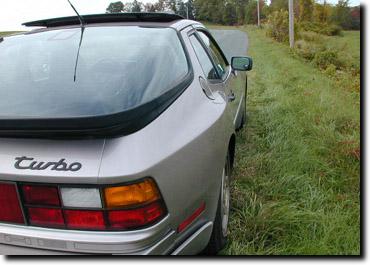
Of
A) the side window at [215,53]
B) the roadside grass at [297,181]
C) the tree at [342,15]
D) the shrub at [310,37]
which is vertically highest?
the side window at [215,53]

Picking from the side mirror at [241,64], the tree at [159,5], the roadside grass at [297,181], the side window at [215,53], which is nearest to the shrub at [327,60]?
the tree at [159,5]

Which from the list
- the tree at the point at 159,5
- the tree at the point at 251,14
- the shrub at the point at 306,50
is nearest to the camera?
the tree at the point at 159,5

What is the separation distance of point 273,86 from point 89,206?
6999mm

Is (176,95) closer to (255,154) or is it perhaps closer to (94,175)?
(94,175)

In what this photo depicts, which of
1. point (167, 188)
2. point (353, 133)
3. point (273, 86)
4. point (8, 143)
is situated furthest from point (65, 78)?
point (273, 86)

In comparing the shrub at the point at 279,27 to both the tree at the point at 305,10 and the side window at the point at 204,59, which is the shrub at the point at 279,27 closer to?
the tree at the point at 305,10

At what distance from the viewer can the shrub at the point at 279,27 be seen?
24047mm

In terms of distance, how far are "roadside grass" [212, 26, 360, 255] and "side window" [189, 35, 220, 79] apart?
1.02 m

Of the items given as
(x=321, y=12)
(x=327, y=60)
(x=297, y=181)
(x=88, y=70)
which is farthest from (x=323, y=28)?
(x=88, y=70)

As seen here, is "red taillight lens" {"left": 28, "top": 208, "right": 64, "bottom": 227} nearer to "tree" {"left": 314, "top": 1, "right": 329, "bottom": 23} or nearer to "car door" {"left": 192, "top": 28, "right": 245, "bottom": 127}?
"car door" {"left": 192, "top": 28, "right": 245, "bottom": 127}

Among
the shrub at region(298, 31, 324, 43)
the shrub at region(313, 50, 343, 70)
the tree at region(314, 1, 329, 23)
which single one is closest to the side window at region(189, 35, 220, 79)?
the shrub at region(313, 50, 343, 70)

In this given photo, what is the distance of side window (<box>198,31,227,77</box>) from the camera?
11.7 feet

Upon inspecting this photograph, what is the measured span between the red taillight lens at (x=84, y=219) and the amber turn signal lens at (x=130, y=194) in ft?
0.24

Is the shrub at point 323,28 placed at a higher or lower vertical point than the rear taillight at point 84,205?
lower
